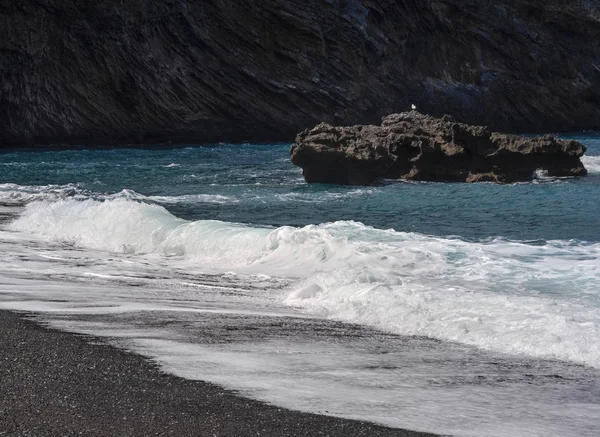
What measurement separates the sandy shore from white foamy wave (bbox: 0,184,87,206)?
45.4ft

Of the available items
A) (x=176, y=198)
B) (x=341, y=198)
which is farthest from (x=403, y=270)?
(x=176, y=198)

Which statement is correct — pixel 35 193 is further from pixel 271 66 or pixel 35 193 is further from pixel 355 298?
pixel 271 66

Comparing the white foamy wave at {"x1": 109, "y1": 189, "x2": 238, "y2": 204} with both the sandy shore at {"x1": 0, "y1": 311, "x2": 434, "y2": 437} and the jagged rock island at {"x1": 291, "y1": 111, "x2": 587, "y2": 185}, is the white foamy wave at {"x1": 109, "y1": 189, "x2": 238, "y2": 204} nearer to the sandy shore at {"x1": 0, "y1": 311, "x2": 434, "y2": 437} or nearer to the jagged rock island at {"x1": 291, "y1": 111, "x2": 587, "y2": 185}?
the jagged rock island at {"x1": 291, "y1": 111, "x2": 587, "y2": 185}

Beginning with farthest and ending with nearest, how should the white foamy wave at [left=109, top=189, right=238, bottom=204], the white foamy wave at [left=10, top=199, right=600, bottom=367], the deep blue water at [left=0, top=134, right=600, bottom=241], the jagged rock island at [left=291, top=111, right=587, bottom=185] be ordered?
the jagged rock island at [left=291, top=111, right=587, bottom=185] → the white foamy wave at [left=109, top=189, right=238, bottom=204] → the deep blue water at [left=0, top=134, right=600, bottom=241] → the white foamy wave at [left=10, top=199, right=600, bottom=367]

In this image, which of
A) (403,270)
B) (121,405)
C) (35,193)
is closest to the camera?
(121,405)

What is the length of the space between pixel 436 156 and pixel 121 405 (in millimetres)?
18581

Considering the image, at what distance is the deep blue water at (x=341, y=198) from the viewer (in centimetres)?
1398

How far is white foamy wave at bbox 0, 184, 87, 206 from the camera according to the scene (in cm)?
1883

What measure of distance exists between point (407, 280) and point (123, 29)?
133ft

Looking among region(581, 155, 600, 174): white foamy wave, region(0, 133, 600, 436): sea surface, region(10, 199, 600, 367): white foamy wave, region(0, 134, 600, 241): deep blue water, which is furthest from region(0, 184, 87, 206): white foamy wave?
region(581, 155, 600, 174): white foamy wave

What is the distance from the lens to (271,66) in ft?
160

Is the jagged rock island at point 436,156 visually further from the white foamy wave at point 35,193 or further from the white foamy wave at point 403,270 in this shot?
the white foamy wave at point 403,270

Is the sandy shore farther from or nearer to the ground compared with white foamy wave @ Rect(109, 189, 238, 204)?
nearer to the ground

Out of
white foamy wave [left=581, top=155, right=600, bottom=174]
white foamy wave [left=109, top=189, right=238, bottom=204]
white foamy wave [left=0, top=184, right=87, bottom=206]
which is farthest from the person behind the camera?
white foamy wave [left=581, top=155, right=600, bottom=174]
